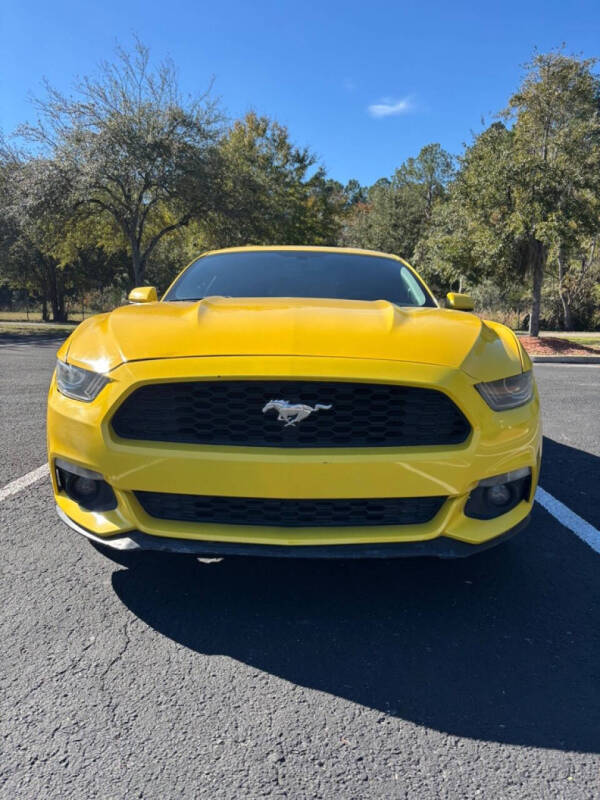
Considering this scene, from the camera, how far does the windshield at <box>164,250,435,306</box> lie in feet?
10.8

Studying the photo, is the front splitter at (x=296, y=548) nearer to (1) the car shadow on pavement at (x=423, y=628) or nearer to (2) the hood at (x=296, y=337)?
(1) the car shadow on pavement at (x=423, y=628)

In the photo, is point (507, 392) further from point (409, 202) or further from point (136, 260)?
point (409, 202)

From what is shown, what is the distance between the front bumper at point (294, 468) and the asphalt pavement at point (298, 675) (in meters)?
0.35

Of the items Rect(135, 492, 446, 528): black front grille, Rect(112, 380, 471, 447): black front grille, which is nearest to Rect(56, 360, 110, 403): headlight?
Rect(112, 380, 471, 447): black front grille

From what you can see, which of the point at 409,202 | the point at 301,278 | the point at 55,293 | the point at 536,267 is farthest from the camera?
the point at 409,202

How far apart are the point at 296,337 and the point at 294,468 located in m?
0.52

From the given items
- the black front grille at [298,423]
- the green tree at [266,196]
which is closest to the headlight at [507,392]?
the black front grille at [298,423]

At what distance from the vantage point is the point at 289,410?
194 centimetres

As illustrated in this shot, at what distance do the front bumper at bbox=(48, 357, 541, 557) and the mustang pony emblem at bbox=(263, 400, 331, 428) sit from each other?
10cm

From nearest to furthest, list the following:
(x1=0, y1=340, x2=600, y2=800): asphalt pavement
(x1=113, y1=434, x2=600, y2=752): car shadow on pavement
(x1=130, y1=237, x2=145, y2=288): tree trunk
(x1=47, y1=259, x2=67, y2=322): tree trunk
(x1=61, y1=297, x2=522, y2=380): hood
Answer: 1. (x1=0, y1=340, x2=600, y2=800): asphalt pavement
2. (x1=113, y1=434, x2=600, y2=752): car shadow on pavement
3. (x1=61, y1=297, x2=522, y2=380): hood
4. (x1=130, y1=237, x2=145, y2=288): tree trunk
5. (x1=47, y1=259, x2=67, y2=322): tree trunk

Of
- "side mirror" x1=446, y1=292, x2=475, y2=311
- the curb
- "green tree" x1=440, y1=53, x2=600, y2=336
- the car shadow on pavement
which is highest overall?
"green tree" x1=440, y1=53, x2=600, y2=336

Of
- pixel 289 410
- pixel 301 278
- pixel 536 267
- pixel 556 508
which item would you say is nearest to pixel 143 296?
pixel 301 278

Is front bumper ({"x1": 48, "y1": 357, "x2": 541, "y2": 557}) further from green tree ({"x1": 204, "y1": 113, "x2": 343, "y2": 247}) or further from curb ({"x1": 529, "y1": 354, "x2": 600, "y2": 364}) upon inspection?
green tree ({"x1": 204, "y1": 113, "x2": 343, "y2": 247})

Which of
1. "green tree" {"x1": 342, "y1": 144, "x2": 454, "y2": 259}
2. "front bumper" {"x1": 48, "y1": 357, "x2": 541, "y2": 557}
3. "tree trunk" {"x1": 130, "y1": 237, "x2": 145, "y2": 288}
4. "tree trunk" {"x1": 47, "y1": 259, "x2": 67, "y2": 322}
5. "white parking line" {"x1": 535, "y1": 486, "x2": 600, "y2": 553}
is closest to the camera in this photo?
"front bumper" {"x1": 48, "y1": 357, "x2": 541, "y2": 557}
